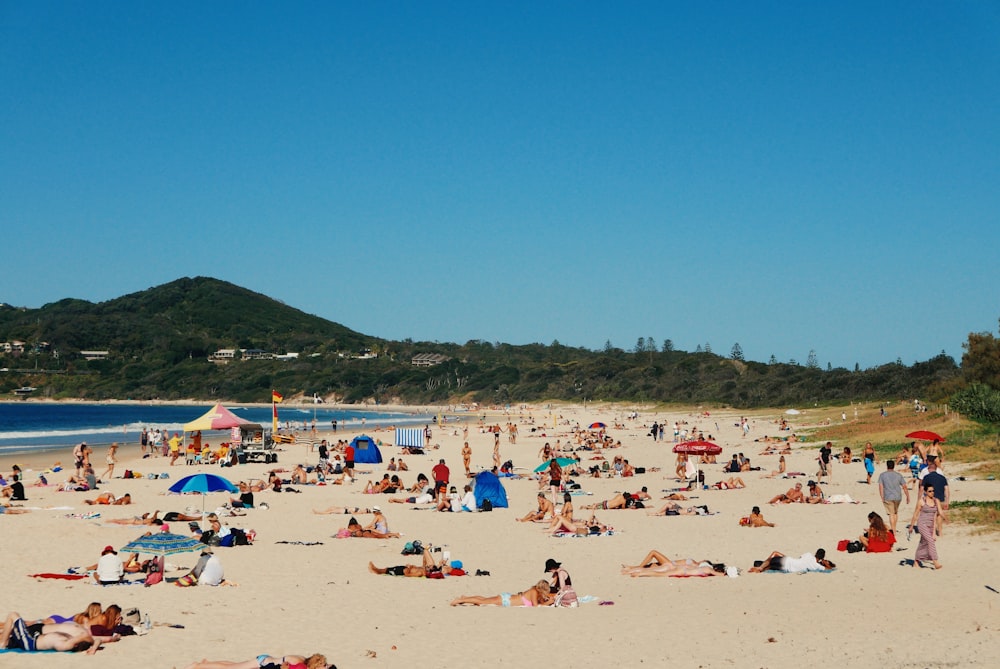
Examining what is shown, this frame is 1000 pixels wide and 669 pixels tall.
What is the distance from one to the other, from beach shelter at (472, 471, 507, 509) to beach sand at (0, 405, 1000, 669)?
32.1 inches

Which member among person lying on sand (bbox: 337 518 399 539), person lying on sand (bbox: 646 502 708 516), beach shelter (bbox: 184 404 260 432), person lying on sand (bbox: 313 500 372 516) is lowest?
person lying on sand (bbox: 313 500 372 516)

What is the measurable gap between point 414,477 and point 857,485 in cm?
1370

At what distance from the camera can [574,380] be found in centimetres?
12106

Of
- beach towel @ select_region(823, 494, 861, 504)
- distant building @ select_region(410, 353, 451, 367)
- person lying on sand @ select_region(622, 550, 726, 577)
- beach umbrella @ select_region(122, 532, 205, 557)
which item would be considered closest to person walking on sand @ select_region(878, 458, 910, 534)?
beach towel @ select_region(823, 494, 861, 504)

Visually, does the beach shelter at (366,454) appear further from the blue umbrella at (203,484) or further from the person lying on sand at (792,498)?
the person lying on sand at (792,498)

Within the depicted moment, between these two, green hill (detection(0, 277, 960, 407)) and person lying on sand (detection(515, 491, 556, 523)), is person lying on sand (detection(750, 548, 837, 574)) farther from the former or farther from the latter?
green hill (detection(0, 277, 960, 407))

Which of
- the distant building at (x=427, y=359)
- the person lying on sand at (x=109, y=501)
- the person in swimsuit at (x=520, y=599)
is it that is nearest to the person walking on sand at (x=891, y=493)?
the person in swimsuit at (x=520, y=599)

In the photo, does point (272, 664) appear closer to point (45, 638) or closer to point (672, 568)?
point (45, 638)

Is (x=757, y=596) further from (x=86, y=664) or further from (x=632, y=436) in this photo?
(x=632, y=436)

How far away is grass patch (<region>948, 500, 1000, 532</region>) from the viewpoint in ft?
48.2

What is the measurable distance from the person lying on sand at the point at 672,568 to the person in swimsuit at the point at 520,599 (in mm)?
2159

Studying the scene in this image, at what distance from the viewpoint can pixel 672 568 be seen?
12500 mm

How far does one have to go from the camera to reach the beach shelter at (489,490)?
20188mm

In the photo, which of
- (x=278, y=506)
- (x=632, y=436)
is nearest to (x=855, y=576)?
(x=278, y=506)
